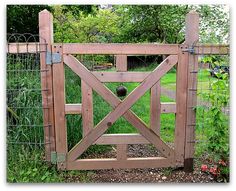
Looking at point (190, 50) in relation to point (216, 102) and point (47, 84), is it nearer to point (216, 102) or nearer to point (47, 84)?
point (216, 102)

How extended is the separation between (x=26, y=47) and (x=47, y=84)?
480 millimetres

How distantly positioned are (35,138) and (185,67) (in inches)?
78.1

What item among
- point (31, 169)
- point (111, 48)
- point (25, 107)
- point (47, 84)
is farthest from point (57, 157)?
point (111, 48)

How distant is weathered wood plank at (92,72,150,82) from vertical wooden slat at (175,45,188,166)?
1.34 ft

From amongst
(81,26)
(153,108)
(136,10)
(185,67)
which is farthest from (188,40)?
(136,10)

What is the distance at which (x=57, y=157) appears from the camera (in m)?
3.72

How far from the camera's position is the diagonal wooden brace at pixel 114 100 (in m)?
3.56

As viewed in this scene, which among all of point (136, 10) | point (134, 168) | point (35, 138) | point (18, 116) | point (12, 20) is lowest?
point (134, 168)

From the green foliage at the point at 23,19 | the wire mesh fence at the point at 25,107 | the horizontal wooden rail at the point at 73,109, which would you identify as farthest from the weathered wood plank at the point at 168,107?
the green foliage at the point at 23,19

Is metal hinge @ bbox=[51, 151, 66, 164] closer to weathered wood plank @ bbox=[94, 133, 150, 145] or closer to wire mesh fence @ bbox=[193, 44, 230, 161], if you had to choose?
weathered wood plank @ bbox=[94, 133, 150, 145]

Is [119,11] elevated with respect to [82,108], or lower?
elevated

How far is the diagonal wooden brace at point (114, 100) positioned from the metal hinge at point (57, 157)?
0.08 meters

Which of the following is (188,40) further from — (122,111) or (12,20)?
(12,20)

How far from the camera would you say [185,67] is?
11.8 ft
